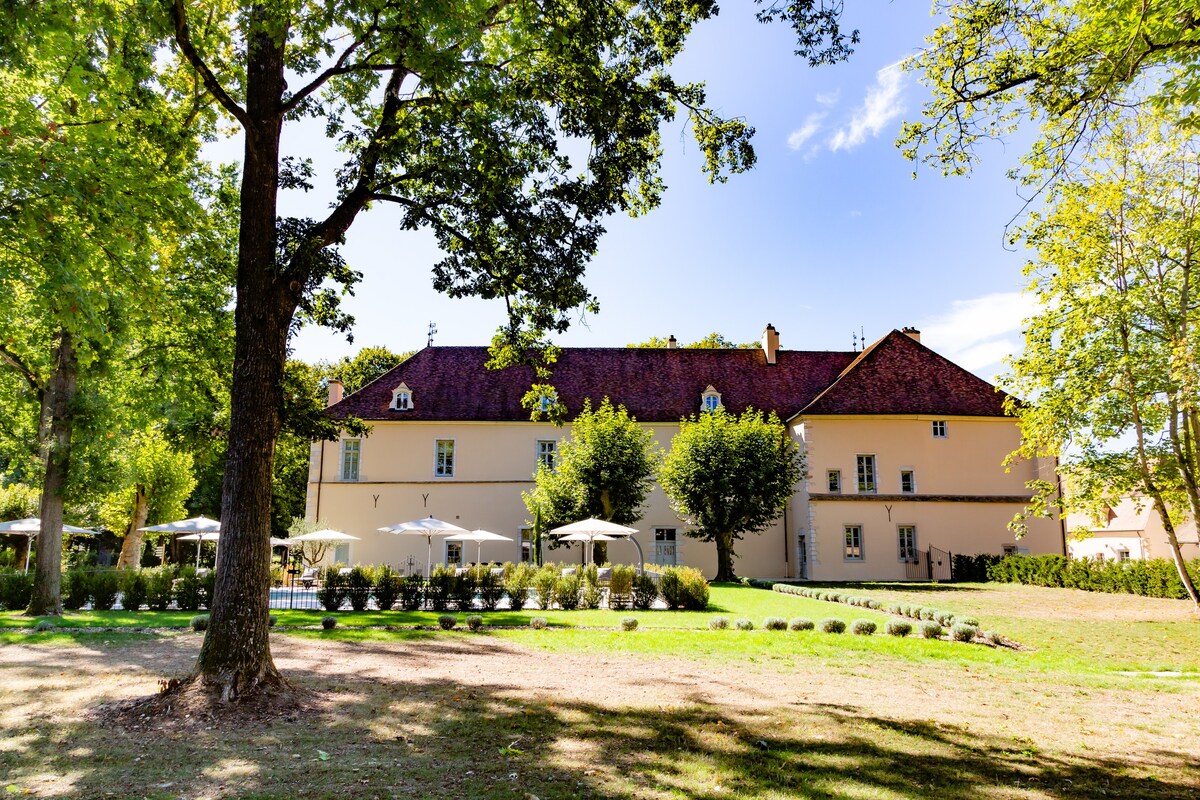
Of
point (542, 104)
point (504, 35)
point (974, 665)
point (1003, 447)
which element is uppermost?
point (504, 35)

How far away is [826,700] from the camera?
7.54 m

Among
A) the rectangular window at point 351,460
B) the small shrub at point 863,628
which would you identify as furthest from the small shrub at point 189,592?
the small shrub at point 863,628

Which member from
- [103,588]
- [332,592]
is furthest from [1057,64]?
[103,588]

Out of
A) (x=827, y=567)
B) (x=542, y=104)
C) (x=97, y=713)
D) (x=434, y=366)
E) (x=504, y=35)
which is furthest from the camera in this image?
(x=434, y=366)

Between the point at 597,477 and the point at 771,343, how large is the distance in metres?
12.7

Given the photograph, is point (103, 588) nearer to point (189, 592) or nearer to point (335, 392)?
point (189, 592)

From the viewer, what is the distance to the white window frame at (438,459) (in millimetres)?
31219

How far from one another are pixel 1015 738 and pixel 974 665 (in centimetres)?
416

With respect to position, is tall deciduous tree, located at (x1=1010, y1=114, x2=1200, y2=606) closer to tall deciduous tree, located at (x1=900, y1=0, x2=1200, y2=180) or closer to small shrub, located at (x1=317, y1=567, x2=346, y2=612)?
tall deciduous tree, located at (x1=900, y1=0, x2=1200, y2=180)

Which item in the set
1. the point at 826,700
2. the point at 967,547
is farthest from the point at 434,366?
the point at 826,700

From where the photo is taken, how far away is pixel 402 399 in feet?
103

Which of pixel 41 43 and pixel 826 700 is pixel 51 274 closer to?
pixel 41 43

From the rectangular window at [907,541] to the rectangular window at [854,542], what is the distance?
5.36 feet

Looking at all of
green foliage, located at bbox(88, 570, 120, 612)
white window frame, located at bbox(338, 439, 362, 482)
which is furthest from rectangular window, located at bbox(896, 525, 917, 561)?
green foliage, located at bbox(88, 570, 120, 612)
